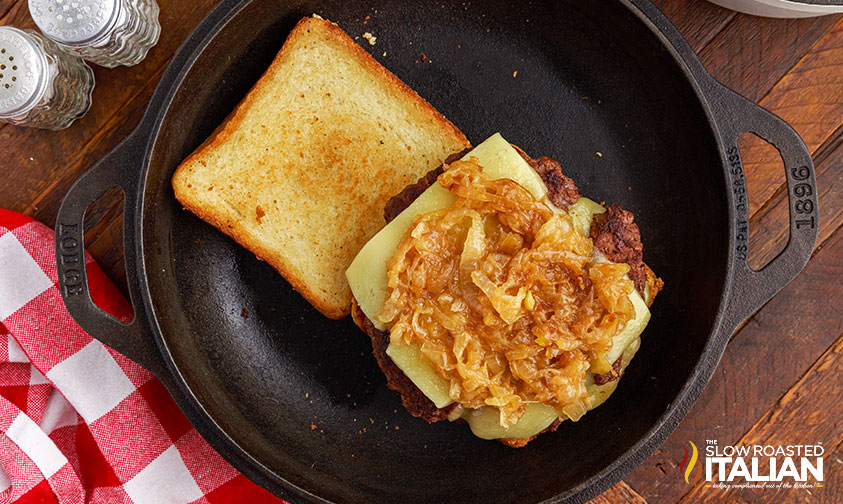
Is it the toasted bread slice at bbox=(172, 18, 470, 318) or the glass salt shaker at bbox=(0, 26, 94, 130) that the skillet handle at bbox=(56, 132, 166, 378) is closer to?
the toasted bread slice at bbox=(172, 18, 470, 318)

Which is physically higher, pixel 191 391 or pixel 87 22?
pixel 87 22

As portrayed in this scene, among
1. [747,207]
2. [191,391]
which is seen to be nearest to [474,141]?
[747,207]

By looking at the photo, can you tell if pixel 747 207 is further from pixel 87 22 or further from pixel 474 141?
pixel 87 22

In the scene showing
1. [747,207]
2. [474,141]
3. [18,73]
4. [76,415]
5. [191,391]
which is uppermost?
[747,207]

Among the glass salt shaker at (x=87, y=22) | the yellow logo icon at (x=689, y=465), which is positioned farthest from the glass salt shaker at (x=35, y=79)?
the yellow logo icon at (x=689, y=465)

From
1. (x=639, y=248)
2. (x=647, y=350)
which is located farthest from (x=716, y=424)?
(x=639, y=248)

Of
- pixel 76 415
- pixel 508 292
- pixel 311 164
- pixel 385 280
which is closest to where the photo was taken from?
pixel 508 292

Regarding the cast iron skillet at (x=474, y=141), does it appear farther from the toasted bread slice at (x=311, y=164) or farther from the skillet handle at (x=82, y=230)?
the toasted bread slice at (x=311, y=164)
